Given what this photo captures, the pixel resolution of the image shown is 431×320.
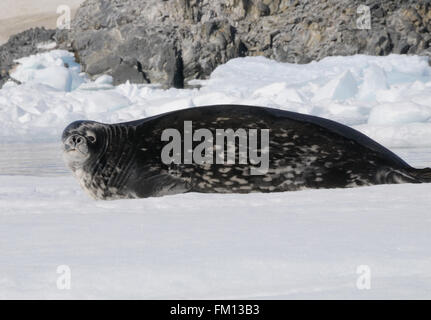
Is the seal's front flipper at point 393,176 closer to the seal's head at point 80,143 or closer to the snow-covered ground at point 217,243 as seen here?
the snow-covered ground at point 217,243

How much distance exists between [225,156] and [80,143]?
0.91 metres

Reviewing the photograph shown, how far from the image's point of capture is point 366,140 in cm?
421

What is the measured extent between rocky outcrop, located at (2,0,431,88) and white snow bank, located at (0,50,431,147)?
6079 mm

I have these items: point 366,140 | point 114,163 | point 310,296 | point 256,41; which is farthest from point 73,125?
point 256,41

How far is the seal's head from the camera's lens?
4117mm

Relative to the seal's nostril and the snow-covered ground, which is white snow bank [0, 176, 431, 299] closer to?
the snow-covered ground

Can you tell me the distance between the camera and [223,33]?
31312mm

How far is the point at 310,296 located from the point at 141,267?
512 mm

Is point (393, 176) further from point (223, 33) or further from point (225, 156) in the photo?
point (223, 33)

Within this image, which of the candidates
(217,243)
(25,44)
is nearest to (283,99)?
(217,243)

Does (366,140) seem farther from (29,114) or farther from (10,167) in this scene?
(29,114)

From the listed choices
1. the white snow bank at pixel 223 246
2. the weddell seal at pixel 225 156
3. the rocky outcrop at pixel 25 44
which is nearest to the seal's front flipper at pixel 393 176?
the weddell seal at pixel 225 156

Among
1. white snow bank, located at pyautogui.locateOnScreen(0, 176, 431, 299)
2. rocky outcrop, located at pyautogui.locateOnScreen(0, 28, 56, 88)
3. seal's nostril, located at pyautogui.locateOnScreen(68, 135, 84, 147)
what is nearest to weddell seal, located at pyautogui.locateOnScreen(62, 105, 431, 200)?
seal's nostril, located at pyautogui.locateOnScreen(68, 135, 84, 147)

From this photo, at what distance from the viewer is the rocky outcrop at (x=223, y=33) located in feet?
98.1
